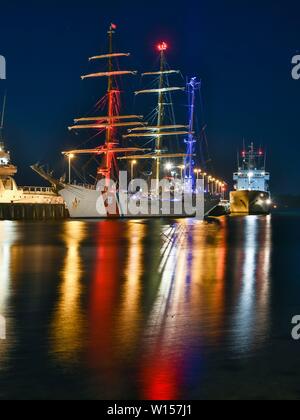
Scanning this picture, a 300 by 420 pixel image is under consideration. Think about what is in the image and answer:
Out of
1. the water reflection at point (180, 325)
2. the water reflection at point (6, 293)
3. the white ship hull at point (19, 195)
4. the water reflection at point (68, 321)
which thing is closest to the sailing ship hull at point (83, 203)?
the white ship hull at point (19, 195)

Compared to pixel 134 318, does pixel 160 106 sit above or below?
above

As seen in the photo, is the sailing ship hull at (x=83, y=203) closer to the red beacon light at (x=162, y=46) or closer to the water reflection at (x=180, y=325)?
the red beacon light at (x=162, y=46)

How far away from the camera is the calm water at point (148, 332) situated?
762 centimetres

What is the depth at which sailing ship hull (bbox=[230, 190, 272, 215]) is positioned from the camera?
130500mm

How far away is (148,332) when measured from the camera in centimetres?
1061

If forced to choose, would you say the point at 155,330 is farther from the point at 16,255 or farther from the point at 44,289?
the point at 16,255

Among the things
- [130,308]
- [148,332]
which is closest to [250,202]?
[130,308]

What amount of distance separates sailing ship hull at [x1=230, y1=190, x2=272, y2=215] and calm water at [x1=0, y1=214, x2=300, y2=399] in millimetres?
110100

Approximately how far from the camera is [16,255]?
25.8 m

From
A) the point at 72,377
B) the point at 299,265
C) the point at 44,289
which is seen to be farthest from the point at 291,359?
the point at 299,265

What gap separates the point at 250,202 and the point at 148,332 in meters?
122

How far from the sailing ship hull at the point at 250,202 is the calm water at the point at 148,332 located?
110100 mm

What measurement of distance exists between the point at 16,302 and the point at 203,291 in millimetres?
4588

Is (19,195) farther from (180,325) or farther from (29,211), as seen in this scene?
(180,325)
